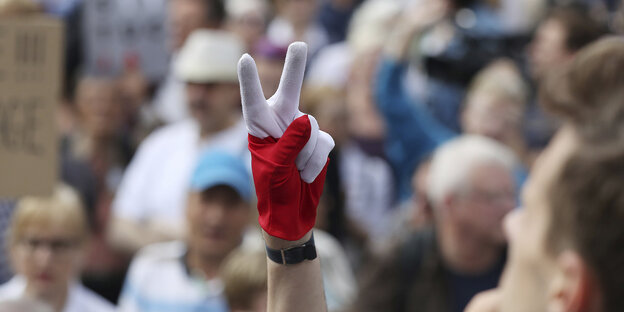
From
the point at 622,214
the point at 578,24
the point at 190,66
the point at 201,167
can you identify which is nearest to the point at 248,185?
the point at 201,167

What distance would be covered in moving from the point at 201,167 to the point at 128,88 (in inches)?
74.3

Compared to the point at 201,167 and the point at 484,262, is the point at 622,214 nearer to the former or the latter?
the point at 484,262

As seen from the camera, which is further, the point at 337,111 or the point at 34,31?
the point at 337,111

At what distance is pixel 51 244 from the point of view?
11.9ft

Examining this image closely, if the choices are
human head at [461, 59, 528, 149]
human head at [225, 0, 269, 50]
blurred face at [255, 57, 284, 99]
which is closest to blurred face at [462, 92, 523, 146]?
human head at [461, 59, 528, 149]

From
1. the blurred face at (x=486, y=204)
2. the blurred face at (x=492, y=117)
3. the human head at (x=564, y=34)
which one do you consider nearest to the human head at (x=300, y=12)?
the human head at (x=564, y=34)

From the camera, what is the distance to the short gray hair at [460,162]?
3732 millimetres

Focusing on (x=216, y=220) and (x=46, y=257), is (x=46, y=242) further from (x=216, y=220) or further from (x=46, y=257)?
(x=216, y=220)

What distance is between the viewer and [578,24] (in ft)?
15.9

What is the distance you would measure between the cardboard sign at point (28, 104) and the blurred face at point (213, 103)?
1583 mm

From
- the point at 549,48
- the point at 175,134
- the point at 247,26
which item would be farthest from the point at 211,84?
the point at 247,26

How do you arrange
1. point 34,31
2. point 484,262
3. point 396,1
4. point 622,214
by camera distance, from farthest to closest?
point 396,1, point 484,262, point 34,31, point 622,214

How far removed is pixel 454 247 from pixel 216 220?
0.93 meters

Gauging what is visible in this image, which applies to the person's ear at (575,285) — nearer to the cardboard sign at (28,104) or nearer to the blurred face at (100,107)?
the cardboard sign at (28,104)
